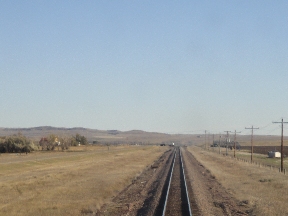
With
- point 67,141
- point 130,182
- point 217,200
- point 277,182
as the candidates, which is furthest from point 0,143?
point 217,200

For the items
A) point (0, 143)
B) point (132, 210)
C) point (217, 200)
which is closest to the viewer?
point (132, 210)

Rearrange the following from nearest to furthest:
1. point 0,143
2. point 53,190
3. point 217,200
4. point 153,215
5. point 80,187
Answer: point 153,215
point 217,200
point 53,190
point 80,187
point 0,143

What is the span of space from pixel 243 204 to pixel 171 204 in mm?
3726

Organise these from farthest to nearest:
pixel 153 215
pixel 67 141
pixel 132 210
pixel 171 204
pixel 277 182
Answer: pixel 67 141 < pixel 277 182 < pixel 171 204 < pixel 132 210 < pixel 153 215

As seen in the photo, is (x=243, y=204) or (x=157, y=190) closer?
(x=243, y=204)

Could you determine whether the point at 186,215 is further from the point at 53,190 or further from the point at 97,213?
the point at 53,190

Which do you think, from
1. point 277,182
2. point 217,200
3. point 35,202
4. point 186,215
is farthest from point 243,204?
point 277,182

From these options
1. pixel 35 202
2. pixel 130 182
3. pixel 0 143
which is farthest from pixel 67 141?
pixel 35 202

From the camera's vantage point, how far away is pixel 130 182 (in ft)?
116

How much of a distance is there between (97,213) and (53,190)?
9.27 meters

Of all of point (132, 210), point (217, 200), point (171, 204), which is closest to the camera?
point (132, 210)

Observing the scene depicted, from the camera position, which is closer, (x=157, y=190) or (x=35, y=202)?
(x=35, y=202)

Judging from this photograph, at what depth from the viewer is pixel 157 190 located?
2855 cm

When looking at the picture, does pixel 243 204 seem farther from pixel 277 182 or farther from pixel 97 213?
pixel 277 182
